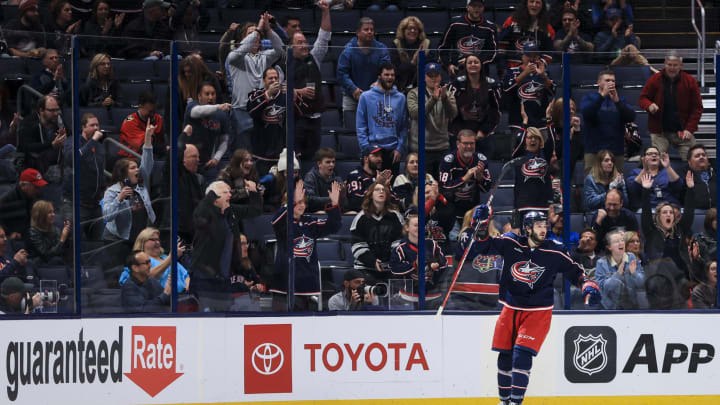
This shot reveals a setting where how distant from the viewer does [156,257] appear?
291 inches

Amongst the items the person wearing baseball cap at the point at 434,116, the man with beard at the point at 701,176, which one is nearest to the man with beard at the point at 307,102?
the person wearing baseball cap at the point at 434,116

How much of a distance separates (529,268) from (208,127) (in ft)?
8.19

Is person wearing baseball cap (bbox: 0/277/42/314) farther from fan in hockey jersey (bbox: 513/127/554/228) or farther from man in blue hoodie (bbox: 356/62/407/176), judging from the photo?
fan in hockey jersey (bbox: 513/127/554/228)

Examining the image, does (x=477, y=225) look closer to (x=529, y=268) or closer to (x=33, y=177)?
(x=529, y=268)

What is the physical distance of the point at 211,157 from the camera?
24.6ft

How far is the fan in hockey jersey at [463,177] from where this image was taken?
7777 mm

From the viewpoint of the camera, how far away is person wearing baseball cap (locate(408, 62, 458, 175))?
7750 millimetres

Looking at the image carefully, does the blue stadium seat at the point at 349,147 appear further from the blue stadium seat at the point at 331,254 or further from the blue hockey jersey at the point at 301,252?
the blue stadium seat at the point at 331,254

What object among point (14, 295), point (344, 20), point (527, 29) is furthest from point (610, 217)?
point (344, 20)

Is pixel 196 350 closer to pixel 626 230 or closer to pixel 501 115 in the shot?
pixel 501 115

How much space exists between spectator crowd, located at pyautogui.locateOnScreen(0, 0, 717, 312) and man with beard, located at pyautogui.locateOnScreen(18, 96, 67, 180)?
13 millimetres

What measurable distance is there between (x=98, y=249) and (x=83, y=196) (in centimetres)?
37

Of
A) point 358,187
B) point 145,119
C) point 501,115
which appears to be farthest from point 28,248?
point 501,115

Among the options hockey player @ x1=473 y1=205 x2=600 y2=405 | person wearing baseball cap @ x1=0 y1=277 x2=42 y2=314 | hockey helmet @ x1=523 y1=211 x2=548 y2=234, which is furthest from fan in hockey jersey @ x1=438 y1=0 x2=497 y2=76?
person wearing baseball cap @ x1=0 y1=277 x2=42 y2=314
